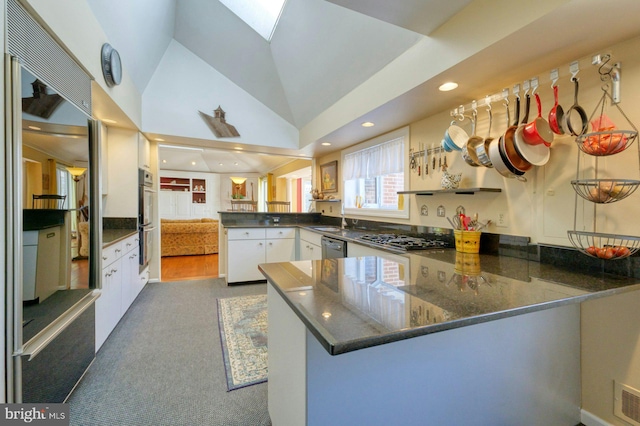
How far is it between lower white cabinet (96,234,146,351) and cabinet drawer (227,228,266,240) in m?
1.15

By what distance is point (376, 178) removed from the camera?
351cm

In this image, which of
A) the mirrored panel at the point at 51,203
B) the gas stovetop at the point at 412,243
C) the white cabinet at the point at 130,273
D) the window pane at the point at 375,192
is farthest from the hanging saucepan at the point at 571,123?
the white cabinet at the point at 130,273

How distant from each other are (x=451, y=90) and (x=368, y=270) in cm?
145

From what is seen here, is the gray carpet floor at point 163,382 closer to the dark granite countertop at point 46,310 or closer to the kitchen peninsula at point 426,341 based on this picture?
the kitchen peninsula at point 426,341

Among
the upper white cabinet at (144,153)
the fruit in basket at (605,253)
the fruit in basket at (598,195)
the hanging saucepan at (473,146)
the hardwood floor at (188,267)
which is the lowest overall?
the hardwood floor at (188,267)

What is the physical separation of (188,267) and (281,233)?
7.27 ft

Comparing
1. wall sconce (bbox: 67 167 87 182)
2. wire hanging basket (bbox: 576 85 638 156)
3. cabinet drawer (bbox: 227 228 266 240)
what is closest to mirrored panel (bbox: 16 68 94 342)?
wall sconce (bbox: 67 167 87 182)

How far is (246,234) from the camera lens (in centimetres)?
412

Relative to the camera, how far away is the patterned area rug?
74.9 inches

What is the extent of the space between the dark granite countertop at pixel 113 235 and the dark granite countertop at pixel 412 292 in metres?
1.72

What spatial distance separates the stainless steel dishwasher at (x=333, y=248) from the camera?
287 centimetres

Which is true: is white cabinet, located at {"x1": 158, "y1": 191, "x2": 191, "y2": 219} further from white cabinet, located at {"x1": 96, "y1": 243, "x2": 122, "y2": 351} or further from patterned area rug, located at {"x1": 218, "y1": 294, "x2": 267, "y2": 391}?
white cabinet, located at {"x1": 96, "y1": 243, "x2": 122, "y2": 351}

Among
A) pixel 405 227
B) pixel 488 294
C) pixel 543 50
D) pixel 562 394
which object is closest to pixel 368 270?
pixel 488 294

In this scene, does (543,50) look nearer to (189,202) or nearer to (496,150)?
(496,150)
